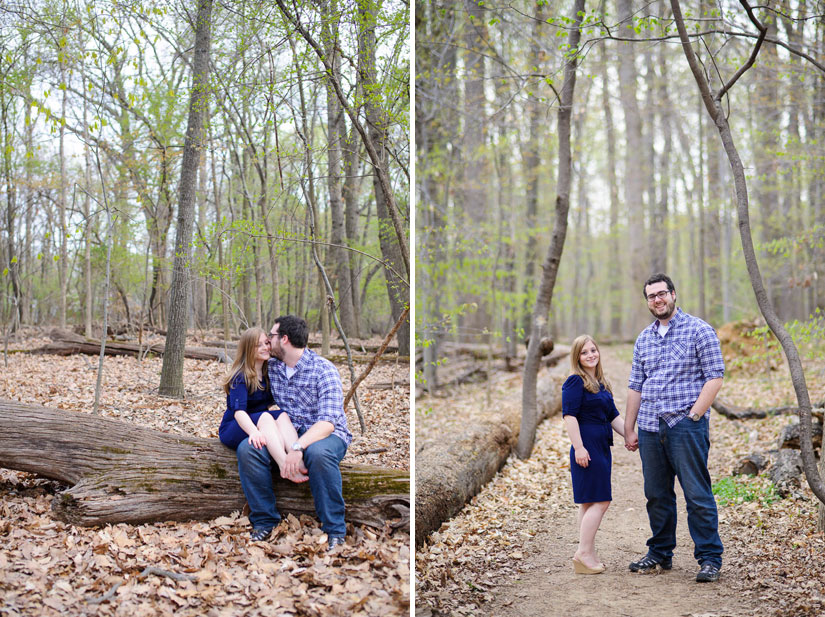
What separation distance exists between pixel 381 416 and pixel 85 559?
1.55m

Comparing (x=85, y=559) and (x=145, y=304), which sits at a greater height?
(x=145, y=304)

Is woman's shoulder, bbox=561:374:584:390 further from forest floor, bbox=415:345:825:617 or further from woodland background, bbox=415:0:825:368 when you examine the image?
woodland background, bbox=415:0:825:368

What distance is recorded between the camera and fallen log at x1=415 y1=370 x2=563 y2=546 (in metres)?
4.09

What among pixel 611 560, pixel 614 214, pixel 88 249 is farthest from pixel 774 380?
pixel 614 214

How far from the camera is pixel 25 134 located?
11.1 ft

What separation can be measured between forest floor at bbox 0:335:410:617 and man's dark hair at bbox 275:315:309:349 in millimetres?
296

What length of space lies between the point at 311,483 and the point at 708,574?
1.93 meters

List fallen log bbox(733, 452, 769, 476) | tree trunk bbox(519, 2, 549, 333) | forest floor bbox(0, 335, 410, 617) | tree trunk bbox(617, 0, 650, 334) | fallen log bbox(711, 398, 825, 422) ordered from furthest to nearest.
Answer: tree trunk bbox(617, 0, 650, 334), tree trunk bbox(519, 2, 549, 333), fallen log bbox(711, 398, 825, 422), fallen log bbox(733, 452, 769, 476), forest floor bbox(0, 335, 410, 617)

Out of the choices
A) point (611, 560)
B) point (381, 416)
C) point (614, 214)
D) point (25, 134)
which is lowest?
point (611, 560)

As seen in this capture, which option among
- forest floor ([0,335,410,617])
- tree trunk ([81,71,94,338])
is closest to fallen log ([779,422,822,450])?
forest floor ([0,335,410,617])

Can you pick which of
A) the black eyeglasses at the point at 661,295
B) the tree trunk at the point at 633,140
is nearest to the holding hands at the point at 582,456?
the black eyeglasses at the point at 661,295

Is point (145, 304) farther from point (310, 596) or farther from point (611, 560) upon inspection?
point (611, 560)

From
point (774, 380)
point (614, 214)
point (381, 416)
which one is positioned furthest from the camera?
point (614, 214)

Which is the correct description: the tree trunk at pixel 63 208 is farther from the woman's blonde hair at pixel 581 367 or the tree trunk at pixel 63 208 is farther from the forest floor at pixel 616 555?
the woman's blonde hair at pixel 581 367
